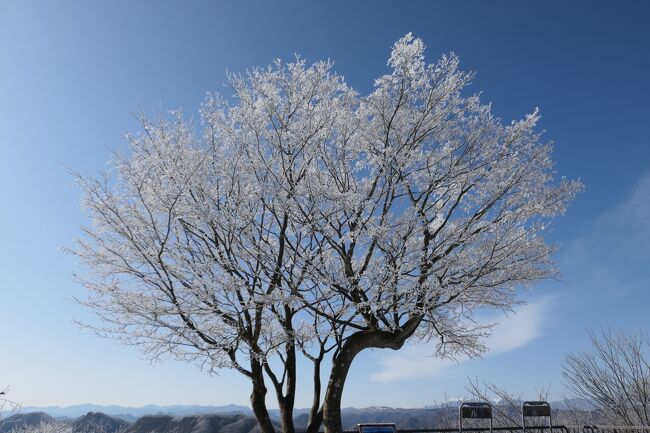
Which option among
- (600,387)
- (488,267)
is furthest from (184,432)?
(488,267)

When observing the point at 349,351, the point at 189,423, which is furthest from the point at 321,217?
the point at 189,423

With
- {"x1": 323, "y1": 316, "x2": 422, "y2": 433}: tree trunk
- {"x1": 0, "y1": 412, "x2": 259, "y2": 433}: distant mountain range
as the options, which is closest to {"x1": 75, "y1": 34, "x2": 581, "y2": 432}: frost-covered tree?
{"x1": 323, "y1": 316, "x2": 422, "y2": 433}: tree trunk

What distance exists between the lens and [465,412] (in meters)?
7.61

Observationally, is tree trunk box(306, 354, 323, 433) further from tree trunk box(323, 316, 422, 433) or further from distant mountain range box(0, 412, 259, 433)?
distant mountain range box(0, 412, 259, 433)

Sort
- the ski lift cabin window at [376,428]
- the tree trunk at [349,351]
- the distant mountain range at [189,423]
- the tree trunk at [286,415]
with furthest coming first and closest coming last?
the distant mountain range at [189,423] → the tree trunk at [286,415] → the tree trunk at [349,351] → the ski lift cabin window at [376,428]

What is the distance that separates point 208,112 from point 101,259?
3378mm

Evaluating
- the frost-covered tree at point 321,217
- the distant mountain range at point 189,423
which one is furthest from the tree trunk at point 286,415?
the distant mountain range at point 189,423

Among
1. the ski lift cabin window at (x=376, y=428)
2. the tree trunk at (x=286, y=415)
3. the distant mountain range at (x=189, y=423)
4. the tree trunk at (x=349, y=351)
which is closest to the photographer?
the ski lift cabin window at (x=376, y=428)

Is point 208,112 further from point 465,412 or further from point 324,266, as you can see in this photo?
point 465,412

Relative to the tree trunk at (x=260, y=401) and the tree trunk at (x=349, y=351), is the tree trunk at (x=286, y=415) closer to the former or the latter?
the tree trunk at (x=260, y=401)

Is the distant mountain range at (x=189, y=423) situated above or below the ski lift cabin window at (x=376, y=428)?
below

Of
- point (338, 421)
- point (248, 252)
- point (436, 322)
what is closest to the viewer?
point (248, 252)

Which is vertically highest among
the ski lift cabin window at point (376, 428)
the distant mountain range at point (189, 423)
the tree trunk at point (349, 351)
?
the tree trunk at point (349, 351)

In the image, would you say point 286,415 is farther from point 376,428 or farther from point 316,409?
point 376,428
